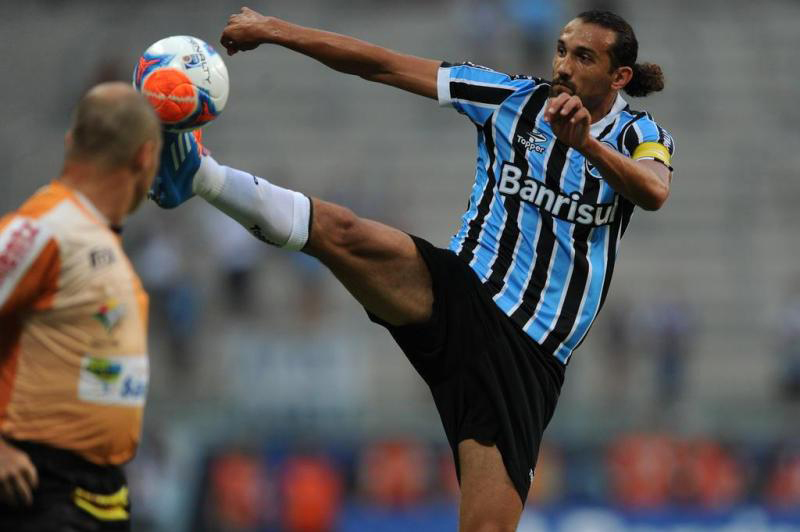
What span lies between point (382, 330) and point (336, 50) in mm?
12170

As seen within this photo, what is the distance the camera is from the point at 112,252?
4480 mm

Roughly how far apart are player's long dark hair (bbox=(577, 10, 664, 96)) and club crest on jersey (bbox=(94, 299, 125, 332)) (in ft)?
8.79

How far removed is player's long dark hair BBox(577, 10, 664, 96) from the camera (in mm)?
6164

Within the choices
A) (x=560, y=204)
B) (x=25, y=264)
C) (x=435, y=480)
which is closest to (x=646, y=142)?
(x=560, y=204)

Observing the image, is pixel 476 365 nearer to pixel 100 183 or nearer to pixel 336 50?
pixel 336 50

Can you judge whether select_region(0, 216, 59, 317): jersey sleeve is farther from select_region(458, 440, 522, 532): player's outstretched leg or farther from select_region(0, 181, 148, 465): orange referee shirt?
select_region(458, 440, 522, 532): player's outstretched leg

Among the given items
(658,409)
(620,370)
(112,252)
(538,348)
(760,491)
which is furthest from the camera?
(620,370)

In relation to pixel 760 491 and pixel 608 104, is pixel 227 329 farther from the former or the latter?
pixel 608 104

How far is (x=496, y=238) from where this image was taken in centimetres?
630

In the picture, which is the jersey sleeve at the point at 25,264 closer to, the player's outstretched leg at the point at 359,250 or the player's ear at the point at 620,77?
the player's outstretched leg at the point at 359,250

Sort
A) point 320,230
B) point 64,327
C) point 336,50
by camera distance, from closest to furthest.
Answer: point 64,327
point 320,230
point 336,50

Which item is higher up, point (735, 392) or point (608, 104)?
point (608, 104)

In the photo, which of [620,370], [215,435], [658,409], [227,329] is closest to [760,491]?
[658,409]

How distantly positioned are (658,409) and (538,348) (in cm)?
841
